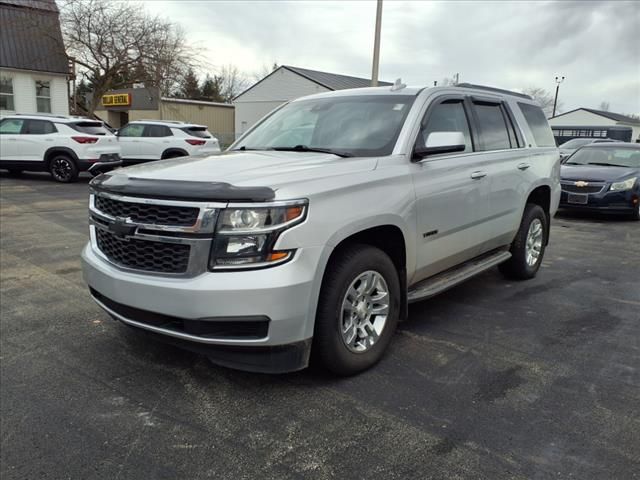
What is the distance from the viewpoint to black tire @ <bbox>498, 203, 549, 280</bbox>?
5402 mm

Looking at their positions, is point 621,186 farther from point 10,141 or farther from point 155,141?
point 10,141

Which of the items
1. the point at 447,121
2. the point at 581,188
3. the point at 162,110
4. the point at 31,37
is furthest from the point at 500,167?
the point at 162,110

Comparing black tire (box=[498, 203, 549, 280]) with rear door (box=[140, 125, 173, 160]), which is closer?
black tire (box=[498, 203, 549, 280])

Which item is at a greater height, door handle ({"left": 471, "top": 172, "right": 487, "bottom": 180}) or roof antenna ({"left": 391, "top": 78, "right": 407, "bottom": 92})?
roof antenna ({"left": 391, "top": 78, "right": 407, "bottom": 92})

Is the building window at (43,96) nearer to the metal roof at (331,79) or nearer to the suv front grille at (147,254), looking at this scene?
the metal roof at (331,79)

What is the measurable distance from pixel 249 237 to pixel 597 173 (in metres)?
9.64

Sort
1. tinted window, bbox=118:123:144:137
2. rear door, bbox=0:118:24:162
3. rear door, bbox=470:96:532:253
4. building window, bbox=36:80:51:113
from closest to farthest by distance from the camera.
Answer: rear door, bbox=470:96:532:253 → rear door, bbox=0:118:24:162 → tinted window, bbox=118:123:144:137 → building window, bbox=36:80:51:113

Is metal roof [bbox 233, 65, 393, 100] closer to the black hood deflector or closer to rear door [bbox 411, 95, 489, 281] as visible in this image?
rear door [bbox 411, 95, 489, 281]

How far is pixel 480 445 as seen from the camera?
8.71ft

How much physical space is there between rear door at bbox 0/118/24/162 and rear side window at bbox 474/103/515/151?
13668 mm

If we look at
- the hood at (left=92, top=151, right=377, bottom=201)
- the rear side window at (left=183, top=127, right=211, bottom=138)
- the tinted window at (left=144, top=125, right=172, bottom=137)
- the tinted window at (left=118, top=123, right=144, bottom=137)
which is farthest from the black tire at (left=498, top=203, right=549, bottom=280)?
the tinted window at (left=118, top=123, right=144, bottom=137)

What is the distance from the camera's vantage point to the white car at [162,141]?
655 inches

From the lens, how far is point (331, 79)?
136 ft

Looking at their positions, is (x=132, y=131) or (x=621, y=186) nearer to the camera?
(x=621, y=186)
